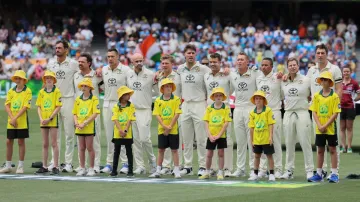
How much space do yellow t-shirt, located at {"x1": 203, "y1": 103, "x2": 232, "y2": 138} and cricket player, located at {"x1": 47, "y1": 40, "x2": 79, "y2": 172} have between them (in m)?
2.80

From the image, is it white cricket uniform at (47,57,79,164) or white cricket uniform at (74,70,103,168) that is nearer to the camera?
white cricket uniform at (74,70,103,168)

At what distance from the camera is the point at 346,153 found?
22.5m

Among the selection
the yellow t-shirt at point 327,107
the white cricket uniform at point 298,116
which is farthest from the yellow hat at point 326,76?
the white cricket uniform at point 298,116

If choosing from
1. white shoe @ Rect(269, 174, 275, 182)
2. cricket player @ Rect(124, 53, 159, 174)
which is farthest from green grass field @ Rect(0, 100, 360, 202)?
cricket player @ Rect(124, 53, 159, 174)

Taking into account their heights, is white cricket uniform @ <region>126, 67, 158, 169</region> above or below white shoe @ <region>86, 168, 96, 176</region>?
above

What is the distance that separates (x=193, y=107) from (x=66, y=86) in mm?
2487

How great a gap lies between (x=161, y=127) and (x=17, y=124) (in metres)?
2.72

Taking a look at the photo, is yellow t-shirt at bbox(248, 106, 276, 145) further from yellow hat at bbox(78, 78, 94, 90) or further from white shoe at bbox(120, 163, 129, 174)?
yellow hat at bbox(78, 78, 94, 90)

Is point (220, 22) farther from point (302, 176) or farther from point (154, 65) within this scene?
point (302, 176)

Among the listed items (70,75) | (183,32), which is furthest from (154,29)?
(70,75)

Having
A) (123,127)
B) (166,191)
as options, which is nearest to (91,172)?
(123,127)

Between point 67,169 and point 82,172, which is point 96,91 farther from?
point 82,172

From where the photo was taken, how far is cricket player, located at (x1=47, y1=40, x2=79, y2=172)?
18531 mm

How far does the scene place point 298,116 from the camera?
17.2 metres
